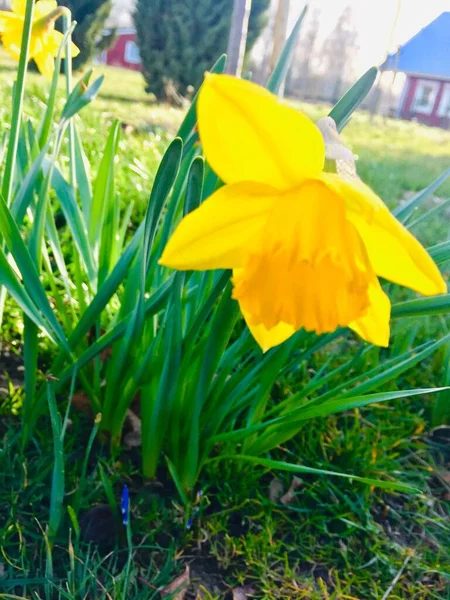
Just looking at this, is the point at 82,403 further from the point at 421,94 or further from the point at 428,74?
the point at 421,94

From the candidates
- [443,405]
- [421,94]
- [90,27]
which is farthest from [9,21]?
[421,94]

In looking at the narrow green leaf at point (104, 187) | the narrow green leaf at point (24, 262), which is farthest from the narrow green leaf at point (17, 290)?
the narrow green leaf at point (104, 187)

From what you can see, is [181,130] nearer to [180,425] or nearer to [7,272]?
[7,272]

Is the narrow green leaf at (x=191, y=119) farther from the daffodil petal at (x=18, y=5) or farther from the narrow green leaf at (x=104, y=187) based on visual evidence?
the daffodil petal at (x=18, y=5)

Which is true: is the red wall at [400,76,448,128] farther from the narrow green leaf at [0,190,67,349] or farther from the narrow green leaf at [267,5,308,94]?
the narrow green leaf at [0,190,67,349]

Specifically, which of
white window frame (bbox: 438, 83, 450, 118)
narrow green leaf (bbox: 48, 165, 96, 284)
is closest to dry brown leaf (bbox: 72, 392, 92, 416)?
narrow green leaf (bbox: 48, 165, 96, 284)

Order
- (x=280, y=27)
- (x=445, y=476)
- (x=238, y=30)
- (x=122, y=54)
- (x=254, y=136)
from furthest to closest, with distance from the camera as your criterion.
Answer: (x=122, y=54) < (x=280, y=27) < (x=238, y=30) < (x=445, y=476) < (x=254, y=136)
